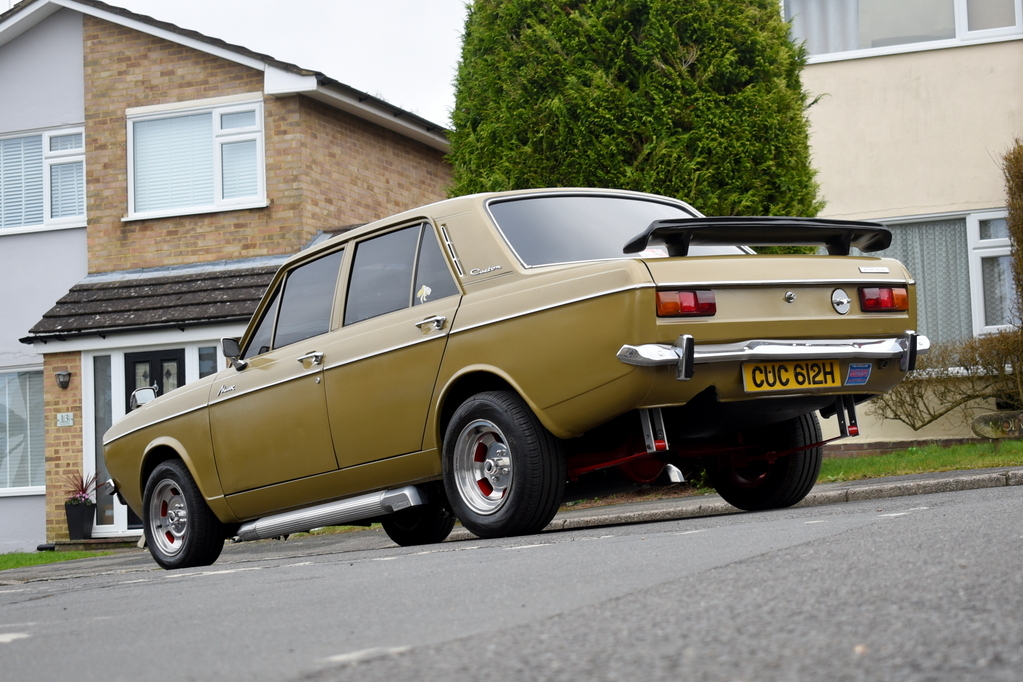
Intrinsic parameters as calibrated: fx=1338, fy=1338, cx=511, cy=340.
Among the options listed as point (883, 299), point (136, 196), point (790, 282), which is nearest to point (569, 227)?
point (790, 282)

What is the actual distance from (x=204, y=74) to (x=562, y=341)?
14132mm

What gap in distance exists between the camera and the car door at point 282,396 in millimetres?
7473

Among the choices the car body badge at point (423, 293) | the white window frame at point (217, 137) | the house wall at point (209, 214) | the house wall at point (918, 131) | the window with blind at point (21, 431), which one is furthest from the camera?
the window with blind at point (21, 431)

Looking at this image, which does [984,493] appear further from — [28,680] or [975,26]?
[975,26]

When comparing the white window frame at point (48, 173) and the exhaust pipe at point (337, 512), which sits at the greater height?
the white window frame at point (48, 173)

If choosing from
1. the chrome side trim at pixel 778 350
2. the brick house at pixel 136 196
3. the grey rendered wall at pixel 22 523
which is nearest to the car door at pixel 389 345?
the chrome side trim at pixel 778 350

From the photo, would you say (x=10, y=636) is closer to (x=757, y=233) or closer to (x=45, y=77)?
(x=757, y=233)

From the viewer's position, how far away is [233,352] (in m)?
8.27

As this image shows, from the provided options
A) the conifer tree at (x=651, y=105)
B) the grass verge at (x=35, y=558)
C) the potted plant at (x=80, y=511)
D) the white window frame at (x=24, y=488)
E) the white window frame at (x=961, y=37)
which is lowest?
the grass verge at (x=35, y=558)

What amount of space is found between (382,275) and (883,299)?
264 centimetres

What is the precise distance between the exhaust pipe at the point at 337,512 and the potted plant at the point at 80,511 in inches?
407

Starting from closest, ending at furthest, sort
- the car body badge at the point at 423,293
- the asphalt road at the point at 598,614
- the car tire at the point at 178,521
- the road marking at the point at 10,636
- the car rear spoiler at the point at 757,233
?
the asphalt road at the point at 598,614 → the road marking at the point at 10,636 → the car rear spoiler at the point at 757,233 → the car body badge at the point at 423,293 → the car tire at the point at 178,521

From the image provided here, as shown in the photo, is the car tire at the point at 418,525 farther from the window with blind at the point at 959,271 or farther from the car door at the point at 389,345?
the window with blind at the point at 959,271

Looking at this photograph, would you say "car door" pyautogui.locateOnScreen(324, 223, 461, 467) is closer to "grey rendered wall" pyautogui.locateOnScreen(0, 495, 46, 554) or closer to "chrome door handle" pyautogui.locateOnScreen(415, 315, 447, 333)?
"chrome door handle" pyautogui.locateOnScreen(415, 315, 447, 333)
